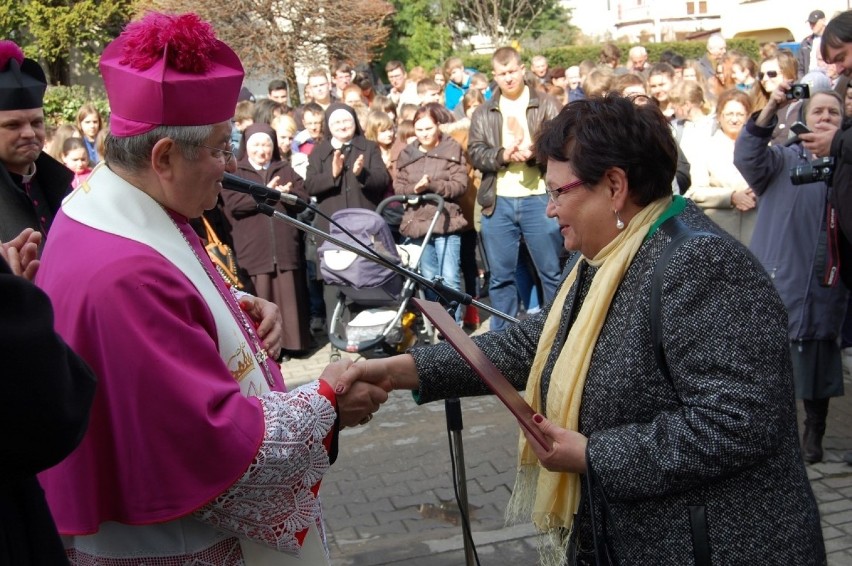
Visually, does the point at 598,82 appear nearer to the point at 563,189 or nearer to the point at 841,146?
the point at 841,146

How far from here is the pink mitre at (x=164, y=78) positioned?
2.36 m

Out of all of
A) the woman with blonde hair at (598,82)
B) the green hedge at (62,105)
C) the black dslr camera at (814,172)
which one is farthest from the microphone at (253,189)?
the green hedge at (62,105)

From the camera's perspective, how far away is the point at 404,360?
288cm

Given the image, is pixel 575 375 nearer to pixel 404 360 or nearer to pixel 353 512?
pixel 404 360

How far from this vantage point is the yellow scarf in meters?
2.46

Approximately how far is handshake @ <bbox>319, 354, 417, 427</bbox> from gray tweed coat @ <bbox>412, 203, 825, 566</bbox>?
615 mm

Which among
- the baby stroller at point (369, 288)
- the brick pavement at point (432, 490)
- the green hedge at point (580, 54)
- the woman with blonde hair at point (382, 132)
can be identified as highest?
the green hedge at point (580, 54)

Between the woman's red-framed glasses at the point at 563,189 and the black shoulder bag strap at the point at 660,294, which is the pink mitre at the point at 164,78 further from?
the black shoulder bag strap at the point at 660,294

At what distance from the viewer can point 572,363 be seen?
248cm

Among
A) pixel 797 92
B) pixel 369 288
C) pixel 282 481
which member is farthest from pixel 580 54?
pixel 282 481

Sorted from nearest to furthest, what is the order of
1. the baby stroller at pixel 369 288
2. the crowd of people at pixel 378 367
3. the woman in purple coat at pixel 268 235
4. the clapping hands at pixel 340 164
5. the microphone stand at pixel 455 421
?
1. the crowd of people at pixel 378 367
2. the microphone stand at pixel 455 421
3. the baby stroller at pixel 369 288
4. the woman in purple coat at pixel 268 235
5. the clapping hands at pixel 340 164

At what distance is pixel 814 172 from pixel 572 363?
319 centimetres

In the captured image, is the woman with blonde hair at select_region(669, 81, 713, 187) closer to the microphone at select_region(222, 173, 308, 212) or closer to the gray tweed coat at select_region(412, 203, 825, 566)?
the microphone at select_region(222, 173, 308, 212)

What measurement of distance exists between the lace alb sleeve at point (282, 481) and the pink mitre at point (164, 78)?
2.45 ft
